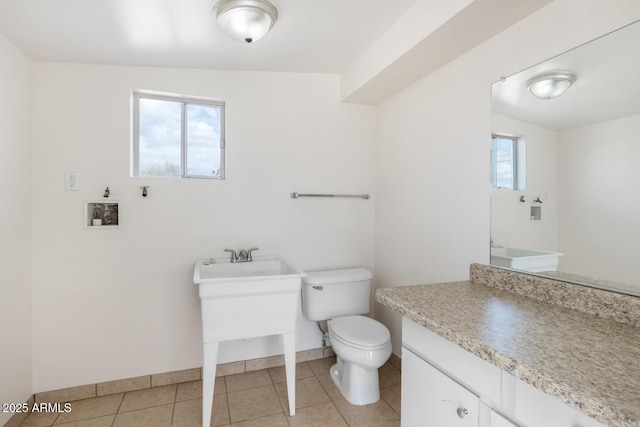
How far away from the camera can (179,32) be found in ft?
5.41

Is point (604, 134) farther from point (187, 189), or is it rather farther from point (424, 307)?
point (187, 189)

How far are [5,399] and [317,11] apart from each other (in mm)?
2525

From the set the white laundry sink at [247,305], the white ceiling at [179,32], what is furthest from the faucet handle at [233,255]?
the white ceiling at [179,32]

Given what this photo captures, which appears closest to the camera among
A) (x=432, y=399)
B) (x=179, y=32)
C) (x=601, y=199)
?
(x=432, y=399)

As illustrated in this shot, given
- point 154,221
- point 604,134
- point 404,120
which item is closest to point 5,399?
point 154,221

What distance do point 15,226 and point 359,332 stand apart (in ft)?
6.61

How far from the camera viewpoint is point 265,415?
5.95ft

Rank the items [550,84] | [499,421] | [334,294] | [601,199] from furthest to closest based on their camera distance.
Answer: [334,294] → [550,84] → [601,199] → [499,421]

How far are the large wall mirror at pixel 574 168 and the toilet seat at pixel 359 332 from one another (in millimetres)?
775

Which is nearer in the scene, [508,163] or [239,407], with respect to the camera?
[508,163]

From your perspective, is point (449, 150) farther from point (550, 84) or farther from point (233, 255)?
point (233, 255)

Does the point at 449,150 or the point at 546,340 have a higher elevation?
the point at 449,150

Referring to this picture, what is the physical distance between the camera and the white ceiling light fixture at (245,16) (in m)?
1.41

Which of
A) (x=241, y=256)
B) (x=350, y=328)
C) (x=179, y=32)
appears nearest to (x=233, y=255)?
(x=241, y=256)
